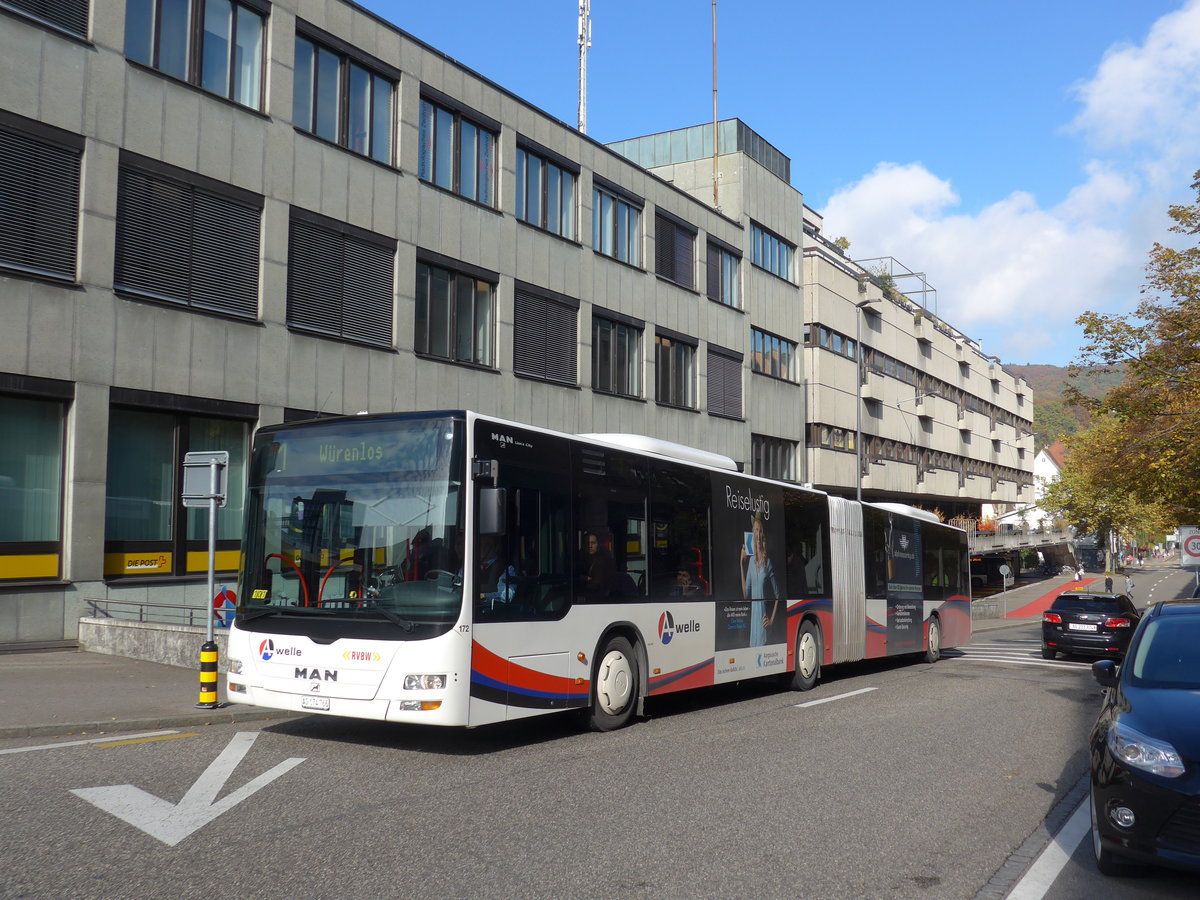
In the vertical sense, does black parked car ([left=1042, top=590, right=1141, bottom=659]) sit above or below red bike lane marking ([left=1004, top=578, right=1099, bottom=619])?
above

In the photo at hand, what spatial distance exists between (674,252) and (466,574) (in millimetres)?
27275

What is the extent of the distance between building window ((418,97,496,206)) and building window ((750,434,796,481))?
16.6 m

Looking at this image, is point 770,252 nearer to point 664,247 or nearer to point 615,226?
point 664,247

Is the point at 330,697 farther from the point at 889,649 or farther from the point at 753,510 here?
the point at 889,649

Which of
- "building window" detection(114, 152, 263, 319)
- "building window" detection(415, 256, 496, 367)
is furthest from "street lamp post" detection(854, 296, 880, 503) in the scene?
"building window" detection(114, 152, 263, 319)

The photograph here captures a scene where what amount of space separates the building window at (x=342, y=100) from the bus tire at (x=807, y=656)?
44.3 feet

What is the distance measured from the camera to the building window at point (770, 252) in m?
A: 40.9

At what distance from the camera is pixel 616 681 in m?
11.0

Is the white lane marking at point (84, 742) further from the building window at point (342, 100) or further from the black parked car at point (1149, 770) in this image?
the building window at point (342, 100)

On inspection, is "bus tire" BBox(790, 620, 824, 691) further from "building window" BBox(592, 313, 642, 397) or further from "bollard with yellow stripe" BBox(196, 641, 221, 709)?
"building window" BBox(592, 313, 642, 397)

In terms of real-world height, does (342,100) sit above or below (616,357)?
above

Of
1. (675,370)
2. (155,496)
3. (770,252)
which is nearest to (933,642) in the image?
(675,370)

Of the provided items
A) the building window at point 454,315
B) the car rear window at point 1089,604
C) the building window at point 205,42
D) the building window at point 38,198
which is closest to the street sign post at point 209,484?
the building window at point 38,198

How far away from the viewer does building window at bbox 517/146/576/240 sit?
27.8 metres
